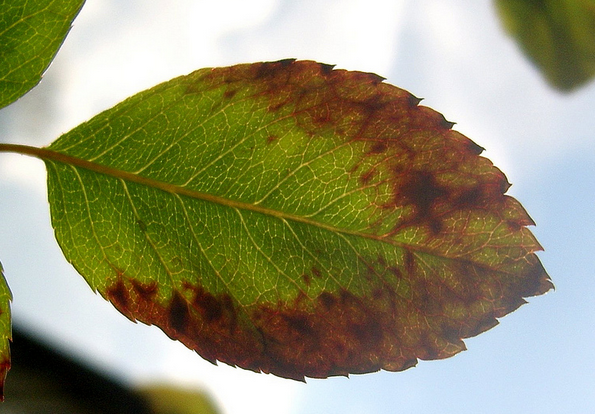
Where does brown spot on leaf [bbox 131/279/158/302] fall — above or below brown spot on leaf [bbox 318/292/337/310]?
below

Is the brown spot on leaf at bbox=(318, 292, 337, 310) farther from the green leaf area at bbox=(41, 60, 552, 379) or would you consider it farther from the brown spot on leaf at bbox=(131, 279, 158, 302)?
the brown spot on leaf at bbox=(131, 279, 158, 302)

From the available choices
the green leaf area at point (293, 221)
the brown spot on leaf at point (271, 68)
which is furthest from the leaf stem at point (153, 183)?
the brown spot on leaf at point (271, 68)

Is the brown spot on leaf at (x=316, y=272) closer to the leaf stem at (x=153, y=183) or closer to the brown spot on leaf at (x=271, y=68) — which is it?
the leaf stem at (x=153, y=183)

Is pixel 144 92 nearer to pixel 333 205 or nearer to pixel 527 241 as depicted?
pixel 333 205

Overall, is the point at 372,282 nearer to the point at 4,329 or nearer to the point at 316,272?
the point at 316,272

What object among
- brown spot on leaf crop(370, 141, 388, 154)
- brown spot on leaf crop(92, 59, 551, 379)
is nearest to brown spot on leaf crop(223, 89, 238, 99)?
brown spot on leaf crop(92, 59, 551, 379)

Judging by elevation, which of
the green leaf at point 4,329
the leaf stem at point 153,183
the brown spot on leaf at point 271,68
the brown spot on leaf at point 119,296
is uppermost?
the brown spot on leaf at point 271,68
